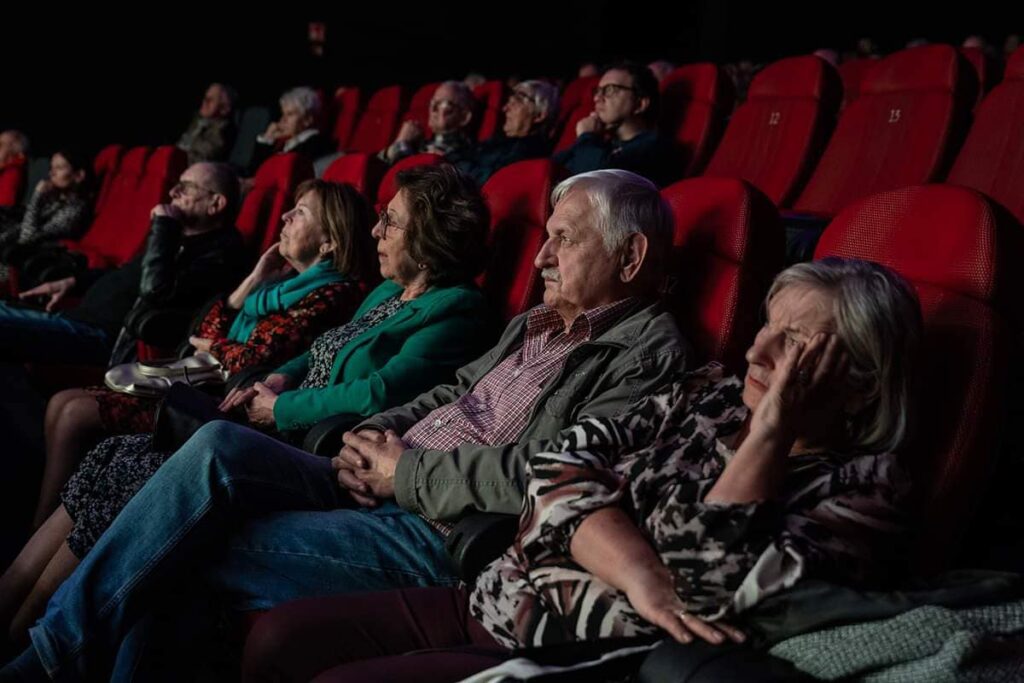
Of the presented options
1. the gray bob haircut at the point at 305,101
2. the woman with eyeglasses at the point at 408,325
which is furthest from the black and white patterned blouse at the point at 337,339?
the gray bob haircut at the point at 305,101

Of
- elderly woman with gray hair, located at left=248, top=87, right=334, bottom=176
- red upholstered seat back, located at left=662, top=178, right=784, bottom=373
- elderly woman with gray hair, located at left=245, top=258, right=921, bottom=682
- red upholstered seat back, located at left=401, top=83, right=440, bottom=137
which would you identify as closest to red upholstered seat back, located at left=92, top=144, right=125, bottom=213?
elderly woman with gray hair, located at left=248, top=87, right=334, bottom=176

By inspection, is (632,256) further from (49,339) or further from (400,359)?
(49,339)

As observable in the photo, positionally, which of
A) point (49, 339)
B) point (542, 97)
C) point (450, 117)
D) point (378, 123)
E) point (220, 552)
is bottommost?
point (49, 339)

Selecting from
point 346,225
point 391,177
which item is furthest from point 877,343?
point 391,177

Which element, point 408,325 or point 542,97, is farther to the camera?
point 542,97

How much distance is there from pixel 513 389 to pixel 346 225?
0.99 metres

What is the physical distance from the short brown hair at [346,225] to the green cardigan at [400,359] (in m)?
0.44

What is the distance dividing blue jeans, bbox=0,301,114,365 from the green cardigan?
147cm

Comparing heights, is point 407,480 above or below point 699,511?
below

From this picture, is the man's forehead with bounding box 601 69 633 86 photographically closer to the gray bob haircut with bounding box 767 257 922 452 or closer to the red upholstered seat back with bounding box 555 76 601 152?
the red upholstered seat back with bounding box 555 76 601 152

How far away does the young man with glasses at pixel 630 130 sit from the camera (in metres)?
3.62

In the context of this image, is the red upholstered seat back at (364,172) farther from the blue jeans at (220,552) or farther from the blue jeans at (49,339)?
the blue jeans at (220,552)

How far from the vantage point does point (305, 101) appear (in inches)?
230

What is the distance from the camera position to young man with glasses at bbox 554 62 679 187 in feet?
11.9
